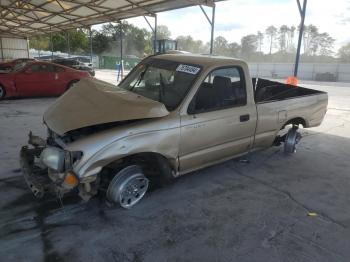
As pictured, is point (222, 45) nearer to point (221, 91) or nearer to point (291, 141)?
point (291, 141)

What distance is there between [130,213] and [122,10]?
43.8 ft

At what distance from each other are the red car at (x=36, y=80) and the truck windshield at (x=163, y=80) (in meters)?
7.55

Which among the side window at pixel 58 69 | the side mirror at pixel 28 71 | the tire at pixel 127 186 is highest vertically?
the side window at pixel 58 69

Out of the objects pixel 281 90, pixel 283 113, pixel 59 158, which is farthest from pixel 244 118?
pixel 59 158

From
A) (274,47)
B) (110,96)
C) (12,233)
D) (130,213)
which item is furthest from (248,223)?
(274,47)

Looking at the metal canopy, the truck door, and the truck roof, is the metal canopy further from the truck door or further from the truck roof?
the truck door

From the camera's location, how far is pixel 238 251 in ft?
9.69

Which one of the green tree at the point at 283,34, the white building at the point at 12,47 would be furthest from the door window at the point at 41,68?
the green tree at the point at 283,34

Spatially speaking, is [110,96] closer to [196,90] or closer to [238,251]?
[196,90]

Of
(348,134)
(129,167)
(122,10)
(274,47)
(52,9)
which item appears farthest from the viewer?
(274,47)

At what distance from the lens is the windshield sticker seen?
3981 millimetres

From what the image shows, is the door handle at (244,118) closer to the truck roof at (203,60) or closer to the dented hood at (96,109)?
the truck roof at (203,60)

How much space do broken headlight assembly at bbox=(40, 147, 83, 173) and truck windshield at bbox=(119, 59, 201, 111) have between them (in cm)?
127

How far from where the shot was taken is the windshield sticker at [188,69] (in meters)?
3.98
